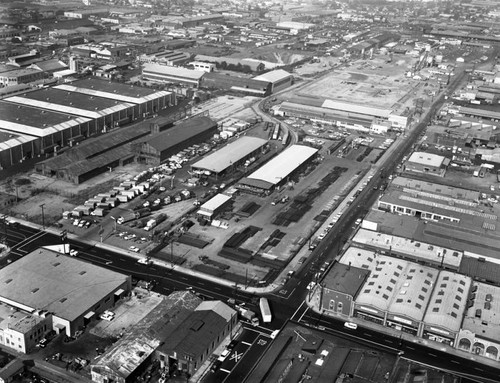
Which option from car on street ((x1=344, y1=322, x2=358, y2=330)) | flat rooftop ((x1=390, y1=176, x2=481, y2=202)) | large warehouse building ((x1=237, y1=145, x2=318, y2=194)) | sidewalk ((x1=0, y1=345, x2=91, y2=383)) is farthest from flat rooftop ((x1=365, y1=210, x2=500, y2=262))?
sidewalk ((x1=0, y1=345, x2=91, y2=383))

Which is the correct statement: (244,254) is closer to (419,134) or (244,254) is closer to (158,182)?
(158,182)

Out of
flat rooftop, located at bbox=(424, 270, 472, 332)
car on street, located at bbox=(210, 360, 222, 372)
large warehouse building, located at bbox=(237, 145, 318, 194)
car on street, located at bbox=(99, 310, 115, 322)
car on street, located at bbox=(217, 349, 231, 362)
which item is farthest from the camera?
large warehouse building, located at bbox=(237, 145, 318, 194)

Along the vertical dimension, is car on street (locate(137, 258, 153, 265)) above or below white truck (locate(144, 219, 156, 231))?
below

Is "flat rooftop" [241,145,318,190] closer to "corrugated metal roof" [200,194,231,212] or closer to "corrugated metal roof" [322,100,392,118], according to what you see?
"corrugated metal roof" [200,194,231,212]

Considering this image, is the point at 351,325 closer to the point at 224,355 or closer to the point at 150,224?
the point at 224,355

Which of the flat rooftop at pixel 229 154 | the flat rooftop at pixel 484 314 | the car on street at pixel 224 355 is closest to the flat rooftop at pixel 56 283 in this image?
the car on street at pixel 224 355

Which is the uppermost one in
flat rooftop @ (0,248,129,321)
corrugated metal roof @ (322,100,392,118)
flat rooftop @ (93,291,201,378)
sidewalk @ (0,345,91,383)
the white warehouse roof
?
corrugated metal roof @ (322,100,392,118)

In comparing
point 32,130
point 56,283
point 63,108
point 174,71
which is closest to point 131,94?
point 63,108
